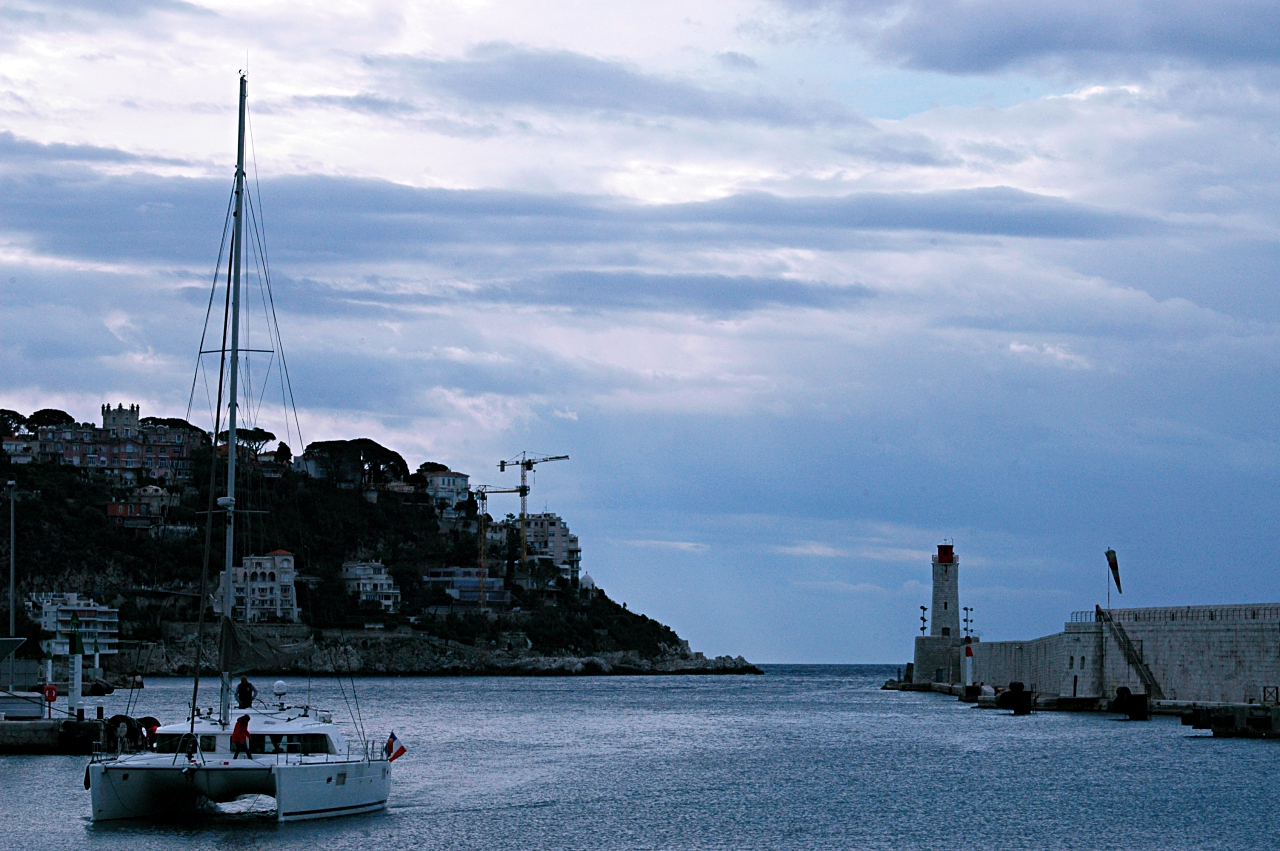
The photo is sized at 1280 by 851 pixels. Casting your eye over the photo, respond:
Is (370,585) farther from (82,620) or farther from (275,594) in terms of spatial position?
(82,620)

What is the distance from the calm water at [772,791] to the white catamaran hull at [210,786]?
514 millimetres

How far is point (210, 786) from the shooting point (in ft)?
102

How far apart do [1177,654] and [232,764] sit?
4572cm

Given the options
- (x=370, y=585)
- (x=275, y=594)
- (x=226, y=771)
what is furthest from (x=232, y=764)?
(x=370, y=585)

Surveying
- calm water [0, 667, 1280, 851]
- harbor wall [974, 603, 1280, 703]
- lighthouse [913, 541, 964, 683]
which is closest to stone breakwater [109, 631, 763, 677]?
lighthouse [913, 541, 964, 683]

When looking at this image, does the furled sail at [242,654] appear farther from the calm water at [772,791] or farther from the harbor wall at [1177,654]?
the harbor wall at [1177,654]

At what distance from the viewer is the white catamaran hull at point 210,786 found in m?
31.0

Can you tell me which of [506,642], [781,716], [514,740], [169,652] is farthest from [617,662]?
[514,740]

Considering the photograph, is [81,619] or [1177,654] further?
[81,619]

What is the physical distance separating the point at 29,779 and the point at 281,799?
14107 mm

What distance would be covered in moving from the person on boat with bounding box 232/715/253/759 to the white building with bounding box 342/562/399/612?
541ft

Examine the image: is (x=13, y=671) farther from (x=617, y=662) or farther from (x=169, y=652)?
(x=617, y=662)

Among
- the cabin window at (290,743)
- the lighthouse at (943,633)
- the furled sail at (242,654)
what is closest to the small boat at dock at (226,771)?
the cabin window at (290,743)

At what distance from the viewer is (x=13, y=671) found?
59.7m
